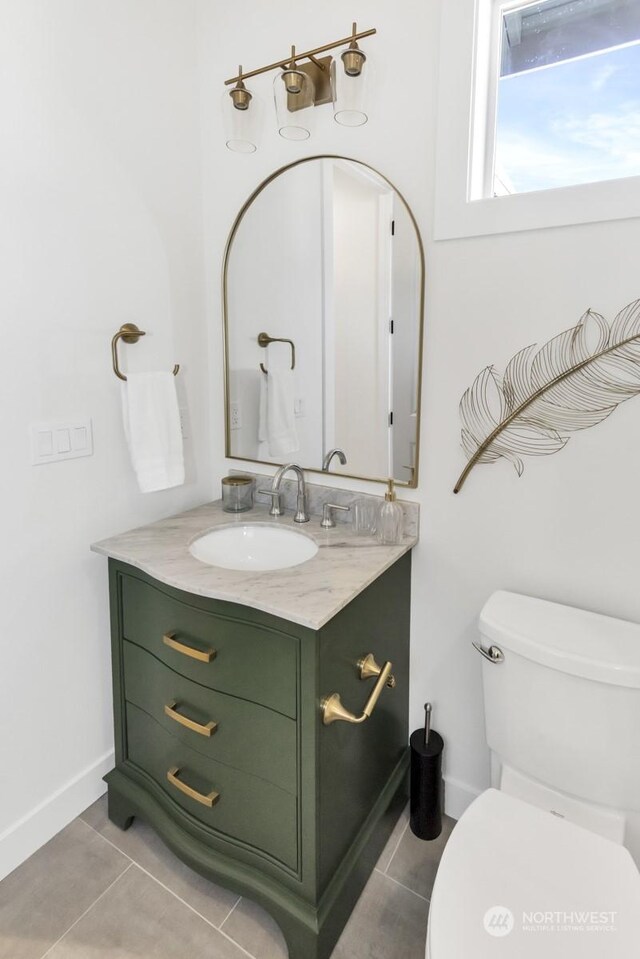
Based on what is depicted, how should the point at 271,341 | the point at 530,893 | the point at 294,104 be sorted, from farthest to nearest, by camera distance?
the point at 271,341, the point at 294,104, the point at 530,893

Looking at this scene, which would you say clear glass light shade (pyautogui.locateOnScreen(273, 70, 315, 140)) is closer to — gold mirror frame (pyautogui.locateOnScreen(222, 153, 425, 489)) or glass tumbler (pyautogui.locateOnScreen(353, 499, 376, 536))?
gold mirror frame (pyautogui.locateOnScreen(222, 153, 425, 489))

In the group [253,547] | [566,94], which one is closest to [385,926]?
[253,547]

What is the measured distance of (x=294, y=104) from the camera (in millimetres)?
1472

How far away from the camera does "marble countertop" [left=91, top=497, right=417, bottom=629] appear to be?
1141 millimetres

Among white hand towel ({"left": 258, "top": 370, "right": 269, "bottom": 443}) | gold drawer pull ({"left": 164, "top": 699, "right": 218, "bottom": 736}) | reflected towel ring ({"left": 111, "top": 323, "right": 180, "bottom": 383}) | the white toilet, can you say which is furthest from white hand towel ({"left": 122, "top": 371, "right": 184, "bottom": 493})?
the white toilet

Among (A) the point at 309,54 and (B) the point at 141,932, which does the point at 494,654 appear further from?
(A) the point at 309,54

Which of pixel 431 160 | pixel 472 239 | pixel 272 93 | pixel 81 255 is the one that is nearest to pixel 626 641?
pixel 472 239

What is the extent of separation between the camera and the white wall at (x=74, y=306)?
132cm

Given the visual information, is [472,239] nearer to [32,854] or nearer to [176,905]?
[176,905]

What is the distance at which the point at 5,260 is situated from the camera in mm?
1279

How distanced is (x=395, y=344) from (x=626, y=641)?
0.90 meters

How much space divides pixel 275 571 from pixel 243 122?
129 centimetres

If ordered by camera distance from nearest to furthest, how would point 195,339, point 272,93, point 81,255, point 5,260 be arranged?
point 5,260 → point 81,255 → point 272,93 → point 195,339

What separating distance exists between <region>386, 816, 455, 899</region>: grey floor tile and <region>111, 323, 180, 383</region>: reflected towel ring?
5.04 feet
